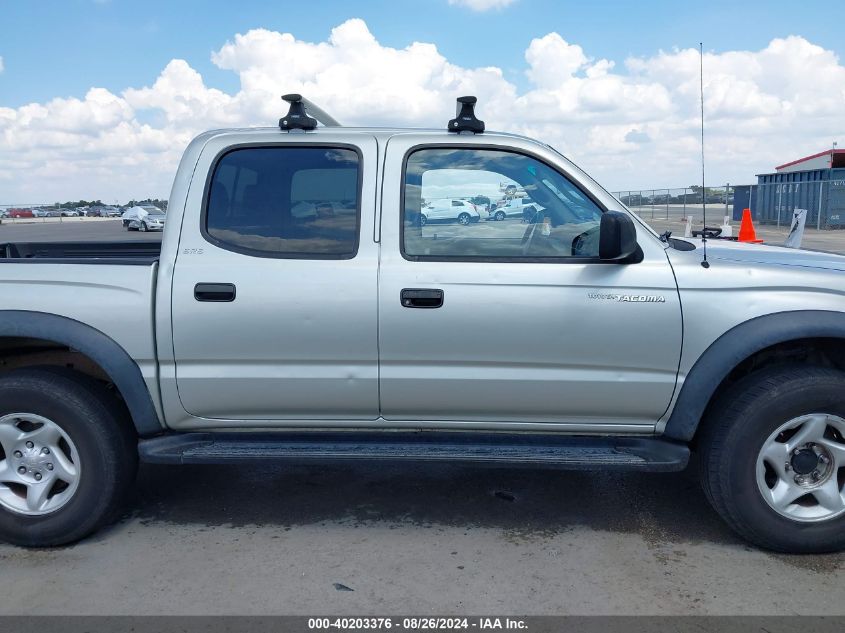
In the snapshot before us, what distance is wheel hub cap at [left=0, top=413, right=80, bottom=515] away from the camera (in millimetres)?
3594

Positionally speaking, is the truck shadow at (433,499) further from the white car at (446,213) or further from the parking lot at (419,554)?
the white car at (446,213)

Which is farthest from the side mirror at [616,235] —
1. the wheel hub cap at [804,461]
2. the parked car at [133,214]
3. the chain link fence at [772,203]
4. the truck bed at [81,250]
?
the parked car at [133,214]

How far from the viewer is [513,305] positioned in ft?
11.3

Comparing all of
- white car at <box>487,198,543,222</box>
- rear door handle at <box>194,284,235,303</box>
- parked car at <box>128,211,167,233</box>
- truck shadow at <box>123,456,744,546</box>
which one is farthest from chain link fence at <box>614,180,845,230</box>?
parked car at <box>128,211,167,233</box>

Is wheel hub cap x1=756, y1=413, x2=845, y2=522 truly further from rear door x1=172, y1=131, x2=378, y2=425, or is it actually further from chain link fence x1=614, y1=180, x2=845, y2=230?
chain link fence x1=614, y1=180, x2=845, y2=230

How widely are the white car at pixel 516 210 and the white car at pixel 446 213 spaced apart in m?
0.09

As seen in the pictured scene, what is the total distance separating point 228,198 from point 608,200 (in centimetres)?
183

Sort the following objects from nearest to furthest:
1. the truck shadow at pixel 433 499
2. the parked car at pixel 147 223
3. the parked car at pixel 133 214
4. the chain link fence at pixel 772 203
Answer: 1. the truck shadow at pixel 433 499
2. the chain link fence at pixel 772 203
3. the parked car at pixel 147 223
4. the parked car at pixel 133 214

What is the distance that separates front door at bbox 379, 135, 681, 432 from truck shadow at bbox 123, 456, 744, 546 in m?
0.65

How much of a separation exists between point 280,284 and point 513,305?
3.53 ft

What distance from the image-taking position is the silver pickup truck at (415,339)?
344cm

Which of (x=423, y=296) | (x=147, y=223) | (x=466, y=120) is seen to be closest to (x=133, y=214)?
(x=147, y=223)

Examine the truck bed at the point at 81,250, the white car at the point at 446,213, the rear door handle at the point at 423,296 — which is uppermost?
the white car at the point at 446,213

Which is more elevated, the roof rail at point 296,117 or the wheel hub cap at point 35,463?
the roof rail at point 296,117
